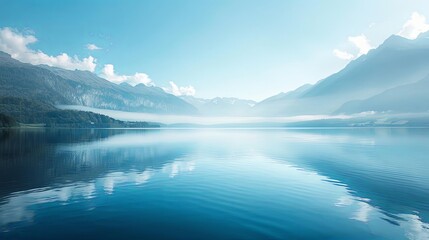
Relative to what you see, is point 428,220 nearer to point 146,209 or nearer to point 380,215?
point 380,215

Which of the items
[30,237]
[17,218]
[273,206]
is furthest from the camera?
[273,206]

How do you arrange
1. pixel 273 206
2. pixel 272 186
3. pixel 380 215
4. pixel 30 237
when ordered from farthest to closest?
1. pixel 272 186
2. pixel 273 206
3. pixel 380 215
4. pixel 30 237

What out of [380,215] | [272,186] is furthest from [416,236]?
[272,186]

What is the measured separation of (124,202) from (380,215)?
30252 mm

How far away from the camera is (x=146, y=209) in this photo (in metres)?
27.8

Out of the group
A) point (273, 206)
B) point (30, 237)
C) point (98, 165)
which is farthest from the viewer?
point (98, 165)

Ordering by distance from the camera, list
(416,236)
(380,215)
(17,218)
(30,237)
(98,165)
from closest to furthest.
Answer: (30,237) → (416,236) → (17,218) → (380,215) → (98,165)

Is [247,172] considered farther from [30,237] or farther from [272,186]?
[30,237]

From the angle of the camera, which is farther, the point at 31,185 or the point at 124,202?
the point at 31,185

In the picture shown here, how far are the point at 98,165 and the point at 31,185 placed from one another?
66.9 feet

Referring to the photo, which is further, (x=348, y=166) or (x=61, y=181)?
(x=348, y=166)

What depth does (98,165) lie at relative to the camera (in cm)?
5653

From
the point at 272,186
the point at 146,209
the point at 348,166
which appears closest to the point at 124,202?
the point at 146,209

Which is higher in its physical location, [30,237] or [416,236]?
[30,237]
